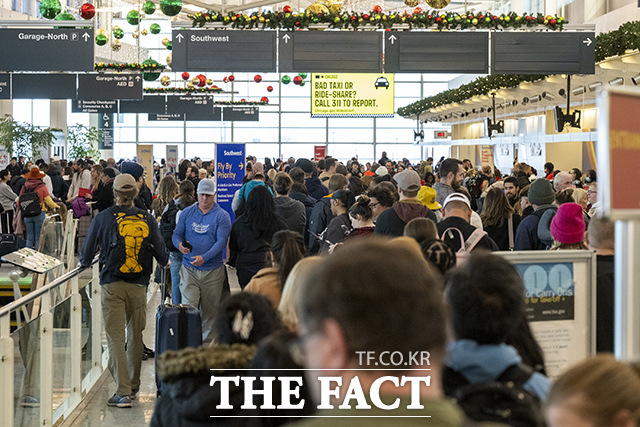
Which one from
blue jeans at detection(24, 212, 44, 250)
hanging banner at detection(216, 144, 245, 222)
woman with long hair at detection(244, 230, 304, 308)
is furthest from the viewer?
blue jeans at detection(24, 212, 44, 250)

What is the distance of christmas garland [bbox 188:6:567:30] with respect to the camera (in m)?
10.3

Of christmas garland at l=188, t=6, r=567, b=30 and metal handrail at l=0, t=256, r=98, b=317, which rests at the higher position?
christmas garland at l=188, t=6, r=567, b=30

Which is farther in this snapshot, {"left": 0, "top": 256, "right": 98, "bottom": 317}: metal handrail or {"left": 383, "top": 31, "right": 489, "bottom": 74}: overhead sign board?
{"left": 383, "top": 31, "right": 489, "bottom": 74}: overhead sign board

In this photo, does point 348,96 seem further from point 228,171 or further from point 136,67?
point 228,171

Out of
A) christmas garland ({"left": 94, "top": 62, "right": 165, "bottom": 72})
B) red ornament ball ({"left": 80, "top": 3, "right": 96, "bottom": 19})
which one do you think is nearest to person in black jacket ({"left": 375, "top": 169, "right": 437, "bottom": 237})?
red ornament ball ({"left": 80, "top": 3, "right": 96, "bottom": 19})

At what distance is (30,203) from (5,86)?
554cm

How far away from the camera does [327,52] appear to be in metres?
10.4

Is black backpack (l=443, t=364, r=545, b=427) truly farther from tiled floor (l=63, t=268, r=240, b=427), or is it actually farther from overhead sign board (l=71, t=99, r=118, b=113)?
overhead sign board (l=71, t=99, r=118, b=113)

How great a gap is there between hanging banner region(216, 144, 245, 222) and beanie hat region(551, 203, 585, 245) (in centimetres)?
648

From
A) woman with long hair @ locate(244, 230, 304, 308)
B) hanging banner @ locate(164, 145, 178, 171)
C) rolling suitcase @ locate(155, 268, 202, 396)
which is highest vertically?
hanging banner @ locate(164, 145, 178, 171)

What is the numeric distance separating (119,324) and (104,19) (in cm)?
2026

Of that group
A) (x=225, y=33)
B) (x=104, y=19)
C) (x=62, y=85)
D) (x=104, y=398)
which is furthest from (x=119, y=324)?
(x=104, y=19)

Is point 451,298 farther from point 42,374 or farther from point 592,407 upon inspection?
point 42,374


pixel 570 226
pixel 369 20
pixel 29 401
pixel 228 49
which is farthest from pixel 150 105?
pixel 570 226
